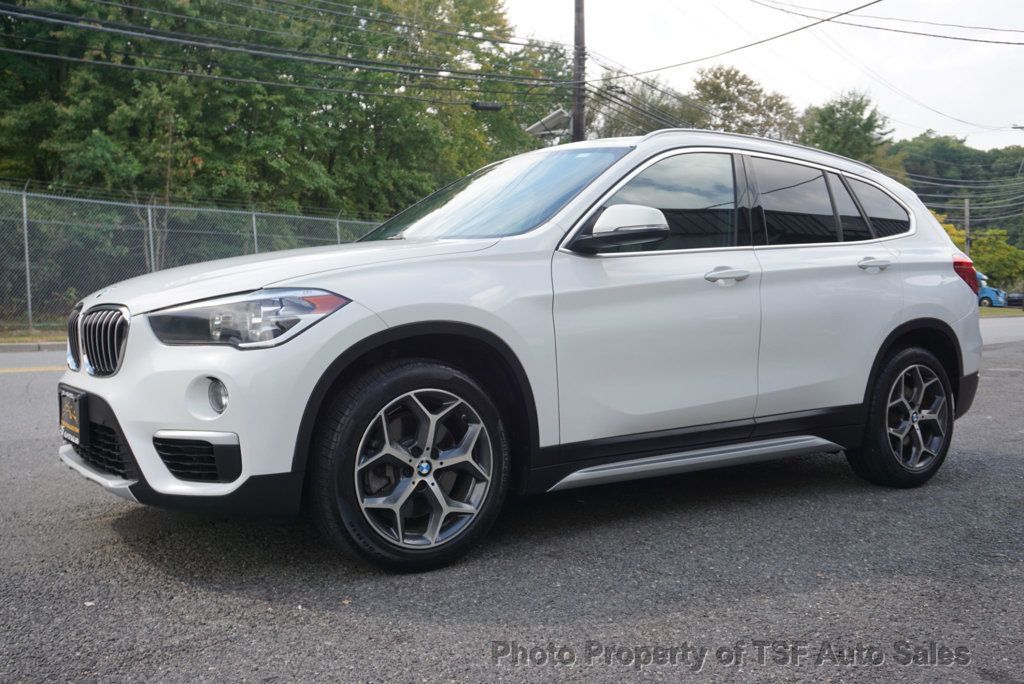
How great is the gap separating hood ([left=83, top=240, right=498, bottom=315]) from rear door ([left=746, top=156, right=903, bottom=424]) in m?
1.55

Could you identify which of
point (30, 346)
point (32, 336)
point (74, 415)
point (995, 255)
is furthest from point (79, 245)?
point (995, 255)

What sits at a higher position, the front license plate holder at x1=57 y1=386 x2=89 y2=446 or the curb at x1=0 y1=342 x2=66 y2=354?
the front license plate holder at x1=57 y1=386 x2=89 y2=446

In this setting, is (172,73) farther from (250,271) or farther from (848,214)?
(250,271)

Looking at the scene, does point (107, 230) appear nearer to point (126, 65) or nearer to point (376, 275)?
point (126, 65)

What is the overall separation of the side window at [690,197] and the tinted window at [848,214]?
2.64 ft

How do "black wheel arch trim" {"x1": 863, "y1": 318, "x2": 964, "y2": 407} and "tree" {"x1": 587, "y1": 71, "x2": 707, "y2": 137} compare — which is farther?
"tree" {"x1": 587, "y1": 71, "x2": 707, "y2": 137}

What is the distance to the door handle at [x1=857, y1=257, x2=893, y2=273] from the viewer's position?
5.00 metres

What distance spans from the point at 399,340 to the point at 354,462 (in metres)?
0.50

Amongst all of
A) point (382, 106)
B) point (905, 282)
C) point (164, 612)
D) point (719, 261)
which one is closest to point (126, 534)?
point (164, 612)

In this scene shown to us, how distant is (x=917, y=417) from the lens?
17.1 ft

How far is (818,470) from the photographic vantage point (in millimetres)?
5723

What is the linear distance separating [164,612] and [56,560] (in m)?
0.82

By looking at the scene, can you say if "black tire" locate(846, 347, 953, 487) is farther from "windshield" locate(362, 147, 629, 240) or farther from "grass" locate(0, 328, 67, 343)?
"grass" locate(0, 328, 67, 343)

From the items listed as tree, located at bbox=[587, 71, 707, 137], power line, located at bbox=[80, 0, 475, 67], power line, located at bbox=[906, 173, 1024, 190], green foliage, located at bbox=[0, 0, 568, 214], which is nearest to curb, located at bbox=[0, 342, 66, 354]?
green foliage, located at bbox=[0, 0, 568, 214]
